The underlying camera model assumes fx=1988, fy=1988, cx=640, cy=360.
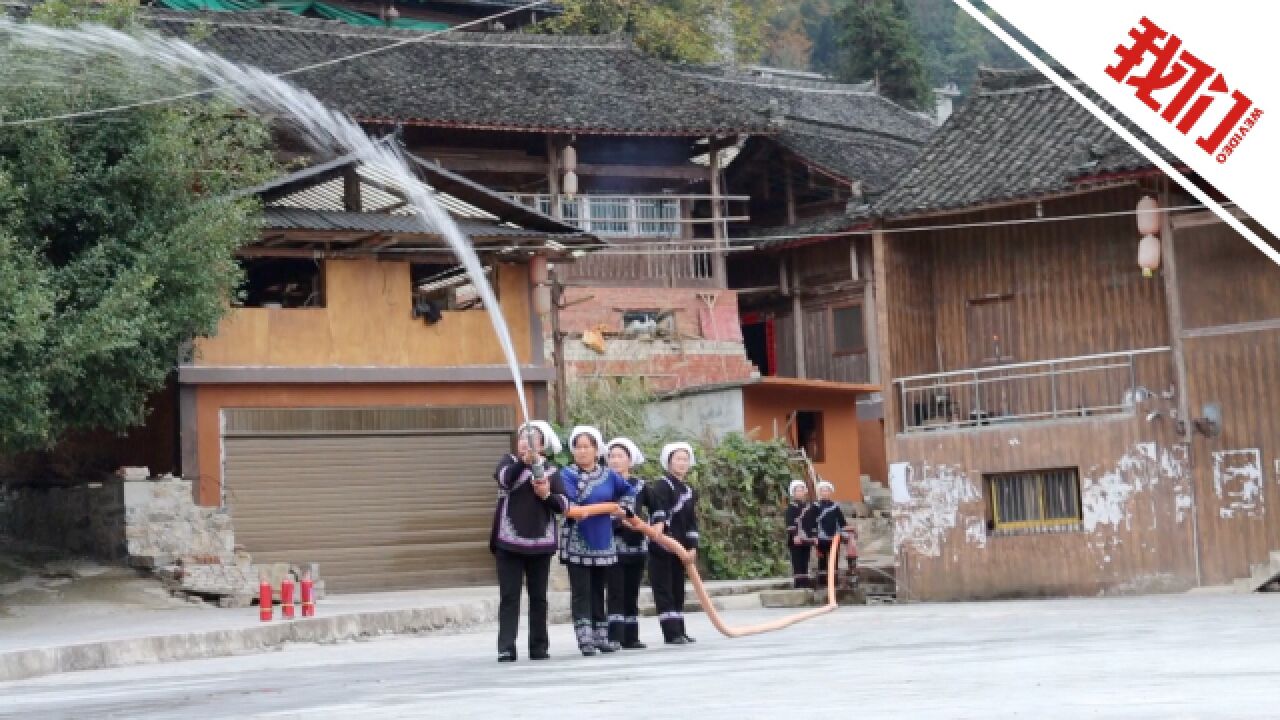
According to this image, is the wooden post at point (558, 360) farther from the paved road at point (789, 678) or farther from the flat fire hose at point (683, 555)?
the paved road at point (789, 678)

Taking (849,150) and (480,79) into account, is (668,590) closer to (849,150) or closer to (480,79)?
(480,79)

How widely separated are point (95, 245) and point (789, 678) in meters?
13.8

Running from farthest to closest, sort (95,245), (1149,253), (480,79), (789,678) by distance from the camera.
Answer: (480,79) → (1149,253) → (95,245) → (789,678)

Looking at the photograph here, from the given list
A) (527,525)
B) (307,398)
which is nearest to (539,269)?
(307,398)

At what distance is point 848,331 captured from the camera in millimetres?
40062

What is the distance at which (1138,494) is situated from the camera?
26172 mm

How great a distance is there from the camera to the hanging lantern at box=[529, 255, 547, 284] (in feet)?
97.2

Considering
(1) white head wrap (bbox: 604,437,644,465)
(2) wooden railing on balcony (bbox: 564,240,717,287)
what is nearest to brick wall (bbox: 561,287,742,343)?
(2) wooden railing on balcony (bbox: 564,240,717,287)

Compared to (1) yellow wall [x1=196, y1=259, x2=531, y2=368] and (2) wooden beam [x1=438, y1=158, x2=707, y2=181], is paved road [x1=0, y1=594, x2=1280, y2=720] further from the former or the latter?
(2) wooden beam [x1=438, y1=158, x2=707, y2=181]

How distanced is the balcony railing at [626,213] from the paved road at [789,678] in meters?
19.3

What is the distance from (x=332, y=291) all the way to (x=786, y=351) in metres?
15.4

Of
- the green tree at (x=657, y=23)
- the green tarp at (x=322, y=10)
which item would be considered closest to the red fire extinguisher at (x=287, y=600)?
the green tree at (x=657, y=23)

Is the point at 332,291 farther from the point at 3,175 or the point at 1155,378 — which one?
the point at 1155,378

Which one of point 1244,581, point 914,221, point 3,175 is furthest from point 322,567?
point 1244,581
